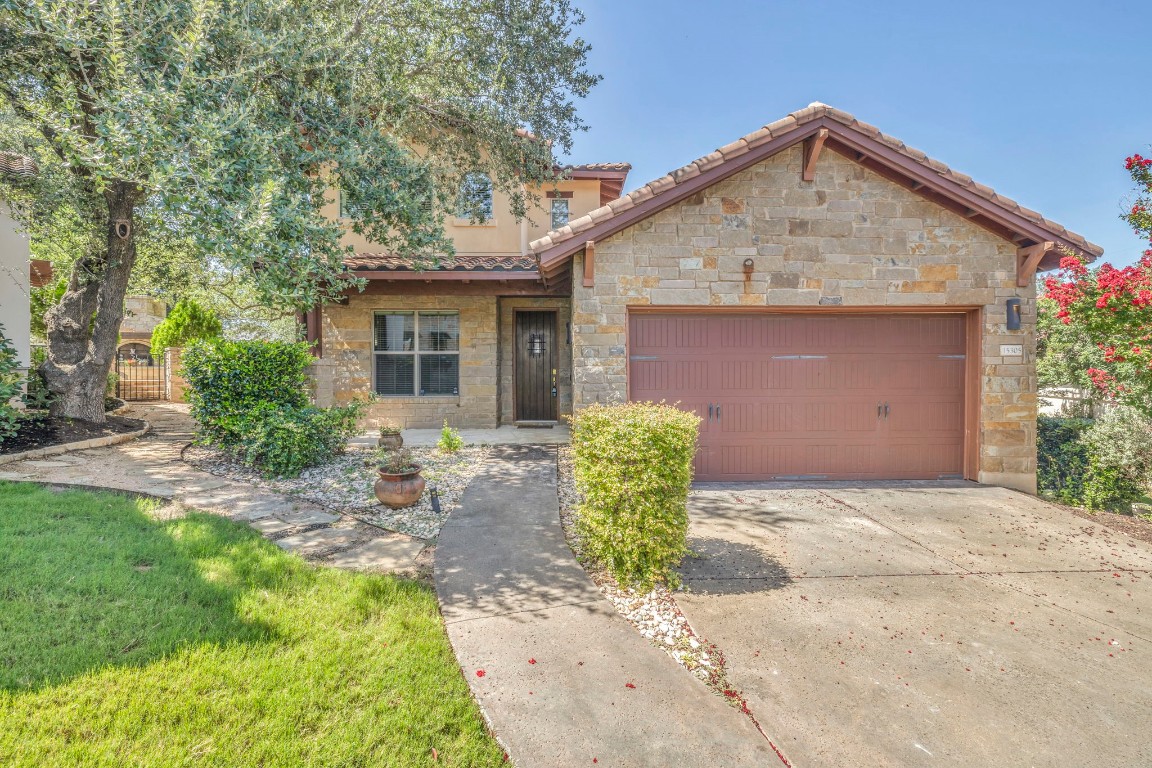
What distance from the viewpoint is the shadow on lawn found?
259 cm

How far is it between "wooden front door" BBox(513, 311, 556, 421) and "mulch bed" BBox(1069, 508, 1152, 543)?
26.3ft

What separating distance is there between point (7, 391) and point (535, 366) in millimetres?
7641

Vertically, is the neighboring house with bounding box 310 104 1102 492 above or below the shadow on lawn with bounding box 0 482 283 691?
above

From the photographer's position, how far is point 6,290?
8859 millimetres

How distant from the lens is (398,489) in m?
5.07

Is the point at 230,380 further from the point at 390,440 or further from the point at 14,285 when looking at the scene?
the point at 14,285

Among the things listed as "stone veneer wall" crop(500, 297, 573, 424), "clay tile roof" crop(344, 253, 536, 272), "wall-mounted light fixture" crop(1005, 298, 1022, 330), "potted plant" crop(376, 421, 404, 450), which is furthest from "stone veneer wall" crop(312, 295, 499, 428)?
"wall-mounted light fixture" crop(1005, 298, 1022, 330)

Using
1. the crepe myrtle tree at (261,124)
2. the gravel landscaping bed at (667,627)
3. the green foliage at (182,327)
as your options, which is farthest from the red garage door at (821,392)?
the green foliage at (182,327)

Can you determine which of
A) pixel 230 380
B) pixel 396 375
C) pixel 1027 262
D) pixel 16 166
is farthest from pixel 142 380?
pixel 1027 262

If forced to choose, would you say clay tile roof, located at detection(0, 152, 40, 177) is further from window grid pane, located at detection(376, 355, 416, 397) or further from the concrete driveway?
the concrete driveway

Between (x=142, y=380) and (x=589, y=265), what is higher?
(x=589, y=265)

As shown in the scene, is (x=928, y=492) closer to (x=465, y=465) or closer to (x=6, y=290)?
(x=465, y=465)

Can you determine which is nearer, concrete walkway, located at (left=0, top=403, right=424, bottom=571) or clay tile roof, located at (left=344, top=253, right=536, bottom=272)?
concrete walkway, located at (left=0, top=403, right=424, bottom=571)

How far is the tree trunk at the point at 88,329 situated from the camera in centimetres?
805
